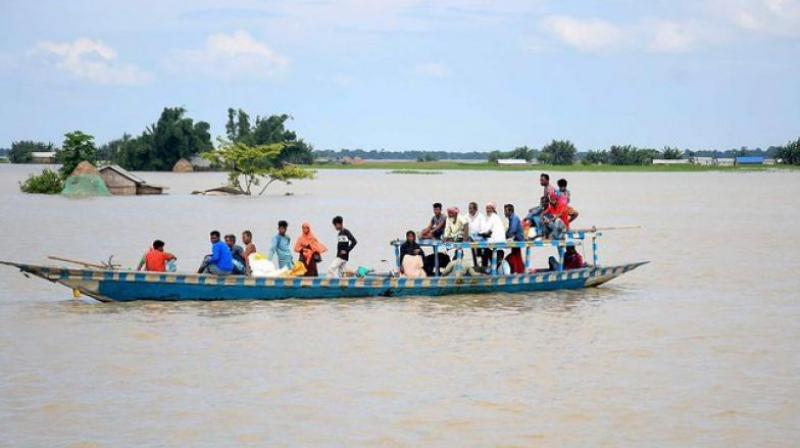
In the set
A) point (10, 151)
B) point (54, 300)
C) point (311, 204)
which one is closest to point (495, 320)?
point (54, 300)

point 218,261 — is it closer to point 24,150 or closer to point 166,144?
point 166,144

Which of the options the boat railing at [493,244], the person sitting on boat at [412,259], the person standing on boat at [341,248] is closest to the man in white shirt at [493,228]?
the boat railing at [493,244]

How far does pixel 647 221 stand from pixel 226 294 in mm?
29658

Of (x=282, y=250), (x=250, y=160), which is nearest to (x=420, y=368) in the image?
(x=282, y=250)

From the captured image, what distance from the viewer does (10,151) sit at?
188 metres

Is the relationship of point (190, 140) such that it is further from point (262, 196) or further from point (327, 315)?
point (327, 315)

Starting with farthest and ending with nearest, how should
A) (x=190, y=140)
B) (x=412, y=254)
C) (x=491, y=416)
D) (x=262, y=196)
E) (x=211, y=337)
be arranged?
(x=190, y=140) → (x=262, y=196) → (x=412, y=254) → (x=211, y=337) → (x=491, y=416)

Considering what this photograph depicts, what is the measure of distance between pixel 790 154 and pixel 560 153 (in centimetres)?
2842

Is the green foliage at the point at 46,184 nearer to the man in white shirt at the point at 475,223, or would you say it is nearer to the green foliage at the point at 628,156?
the man in white shirt at the point at 475,223

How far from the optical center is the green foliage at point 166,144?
11706cm

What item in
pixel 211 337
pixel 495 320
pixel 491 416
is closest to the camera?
pixel 491 416

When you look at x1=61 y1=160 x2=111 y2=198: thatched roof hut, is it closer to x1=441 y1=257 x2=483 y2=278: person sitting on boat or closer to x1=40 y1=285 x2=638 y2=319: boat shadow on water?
x1=40 y1=285 x2=638 y2=319: boat shadow on water

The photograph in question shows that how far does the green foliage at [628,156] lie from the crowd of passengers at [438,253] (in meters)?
139

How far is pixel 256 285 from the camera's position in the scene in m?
20.1
